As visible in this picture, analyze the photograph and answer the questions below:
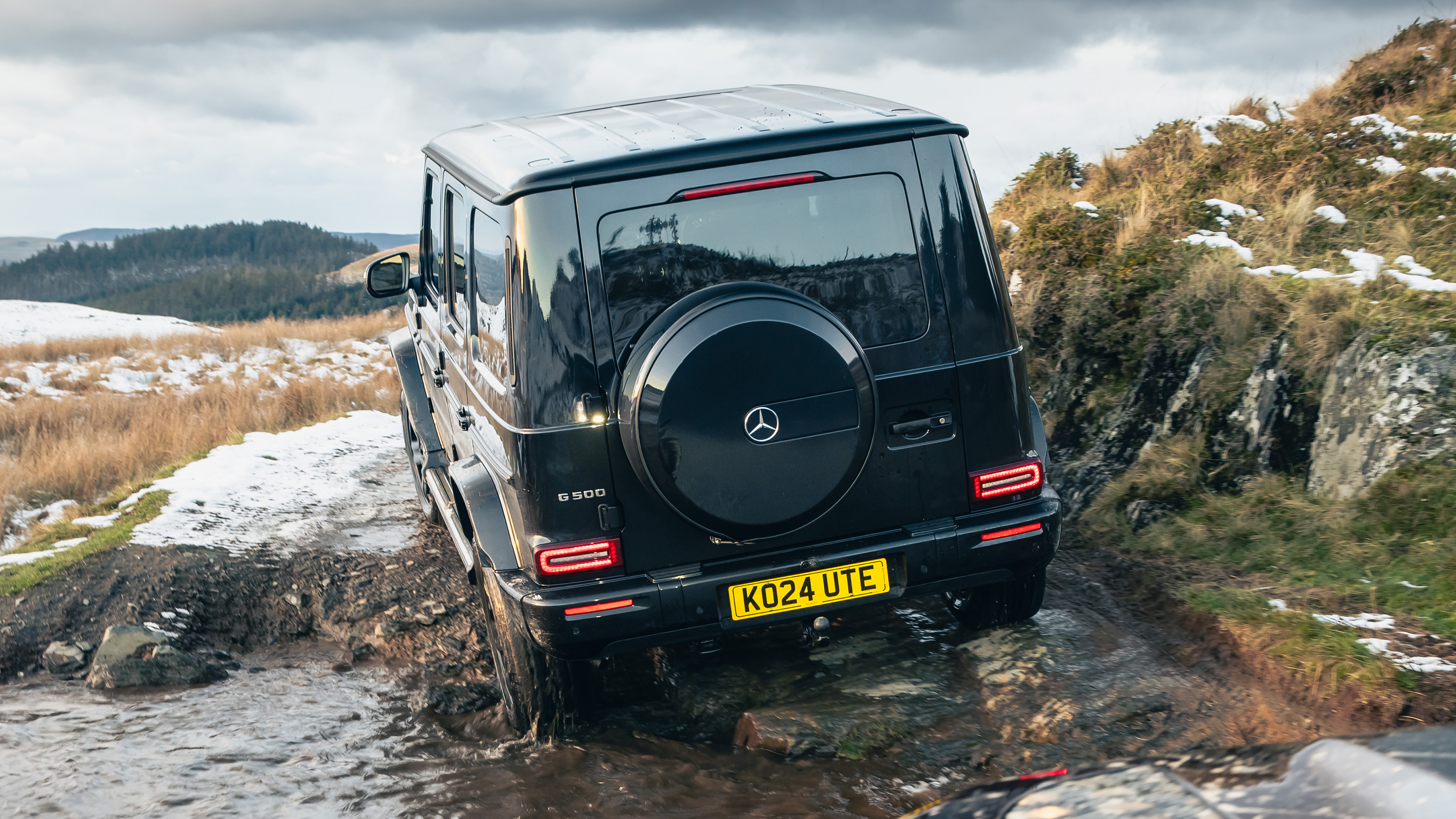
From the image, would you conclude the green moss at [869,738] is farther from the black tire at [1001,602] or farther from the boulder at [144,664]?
the boulder at [144,664]

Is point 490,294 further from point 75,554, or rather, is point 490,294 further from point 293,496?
point 293,496

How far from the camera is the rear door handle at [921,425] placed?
3178 mm

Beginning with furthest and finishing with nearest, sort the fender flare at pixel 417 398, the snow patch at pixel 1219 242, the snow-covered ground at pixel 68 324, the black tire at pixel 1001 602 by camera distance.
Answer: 1. the snow-covered ground at pixel 68 324
2. the snow patch at pixel 1219 242
3. the fender flare at pixel 417 398
4. the black tire at pixel 1001 602

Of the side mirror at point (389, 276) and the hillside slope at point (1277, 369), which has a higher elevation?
the side mirror at point (389, 276)

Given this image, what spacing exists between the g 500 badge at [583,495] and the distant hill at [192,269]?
5872cm

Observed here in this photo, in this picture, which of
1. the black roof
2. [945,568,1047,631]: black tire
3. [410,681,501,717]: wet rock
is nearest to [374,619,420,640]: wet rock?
[410,681,501,717]: wet rock

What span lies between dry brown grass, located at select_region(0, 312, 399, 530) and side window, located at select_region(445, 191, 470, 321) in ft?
16.3

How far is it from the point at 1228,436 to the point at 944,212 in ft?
8.45

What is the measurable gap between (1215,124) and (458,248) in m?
7.96

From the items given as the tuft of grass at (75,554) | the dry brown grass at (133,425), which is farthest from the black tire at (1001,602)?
the dry brown grass at (133,425)

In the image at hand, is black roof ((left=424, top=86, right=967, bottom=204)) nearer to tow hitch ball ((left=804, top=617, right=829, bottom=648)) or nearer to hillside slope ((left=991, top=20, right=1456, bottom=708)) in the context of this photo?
tow hitch ball ((left=804, top=617, right=829, bottom=648))

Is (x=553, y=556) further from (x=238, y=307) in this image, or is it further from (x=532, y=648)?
(x=238, y=307)

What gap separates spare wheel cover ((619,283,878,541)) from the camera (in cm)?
284

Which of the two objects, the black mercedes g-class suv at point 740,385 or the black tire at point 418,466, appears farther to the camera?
the black tire at point 418,466
